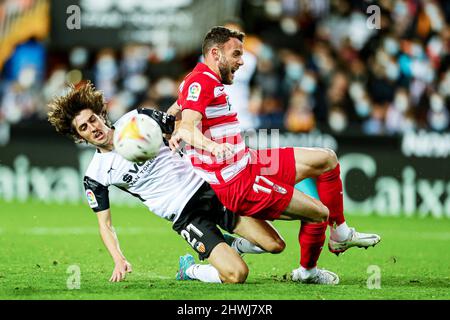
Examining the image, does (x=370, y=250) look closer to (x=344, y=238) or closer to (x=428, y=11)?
(x=344, y=238)

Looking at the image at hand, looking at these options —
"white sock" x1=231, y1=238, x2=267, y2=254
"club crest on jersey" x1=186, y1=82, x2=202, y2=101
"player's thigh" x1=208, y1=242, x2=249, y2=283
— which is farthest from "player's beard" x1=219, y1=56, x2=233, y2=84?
"white sock" x1=231, y1=238, x2=267, y2=254

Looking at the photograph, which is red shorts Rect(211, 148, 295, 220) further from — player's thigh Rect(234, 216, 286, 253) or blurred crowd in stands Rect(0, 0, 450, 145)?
blurred crowd in stands Rect(0, 0, 450, 145)

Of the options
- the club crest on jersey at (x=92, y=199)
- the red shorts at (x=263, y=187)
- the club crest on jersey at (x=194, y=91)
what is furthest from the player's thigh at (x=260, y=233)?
the club crest on jersey at (x=194, y=91)

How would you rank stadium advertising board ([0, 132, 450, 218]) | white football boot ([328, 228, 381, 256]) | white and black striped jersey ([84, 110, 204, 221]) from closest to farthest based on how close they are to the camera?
white and black striped jersey ([84, 110, 204, 221])
white football boot ([328, 228, 381, 256])
stadium advertising board ([0, 132, 450, 218])

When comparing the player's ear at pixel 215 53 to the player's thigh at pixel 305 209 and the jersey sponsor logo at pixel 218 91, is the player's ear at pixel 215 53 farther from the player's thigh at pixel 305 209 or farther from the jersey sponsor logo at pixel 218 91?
the player's thigh at pixel 305 209

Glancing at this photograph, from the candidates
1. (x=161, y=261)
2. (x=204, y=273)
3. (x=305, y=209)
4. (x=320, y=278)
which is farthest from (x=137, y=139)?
(x=161, y=261)

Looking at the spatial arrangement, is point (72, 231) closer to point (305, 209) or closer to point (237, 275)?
point (237, 275)

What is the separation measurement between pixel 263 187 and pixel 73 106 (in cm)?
169

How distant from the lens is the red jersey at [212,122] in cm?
718

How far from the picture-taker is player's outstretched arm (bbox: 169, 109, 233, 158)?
676 centimetres

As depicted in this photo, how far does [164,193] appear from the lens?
7.81 meters

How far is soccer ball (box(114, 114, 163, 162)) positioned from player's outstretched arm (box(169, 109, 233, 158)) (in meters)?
0.17

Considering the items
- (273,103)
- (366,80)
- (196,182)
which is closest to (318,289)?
(196,182)

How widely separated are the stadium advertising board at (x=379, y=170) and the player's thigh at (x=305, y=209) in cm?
651
